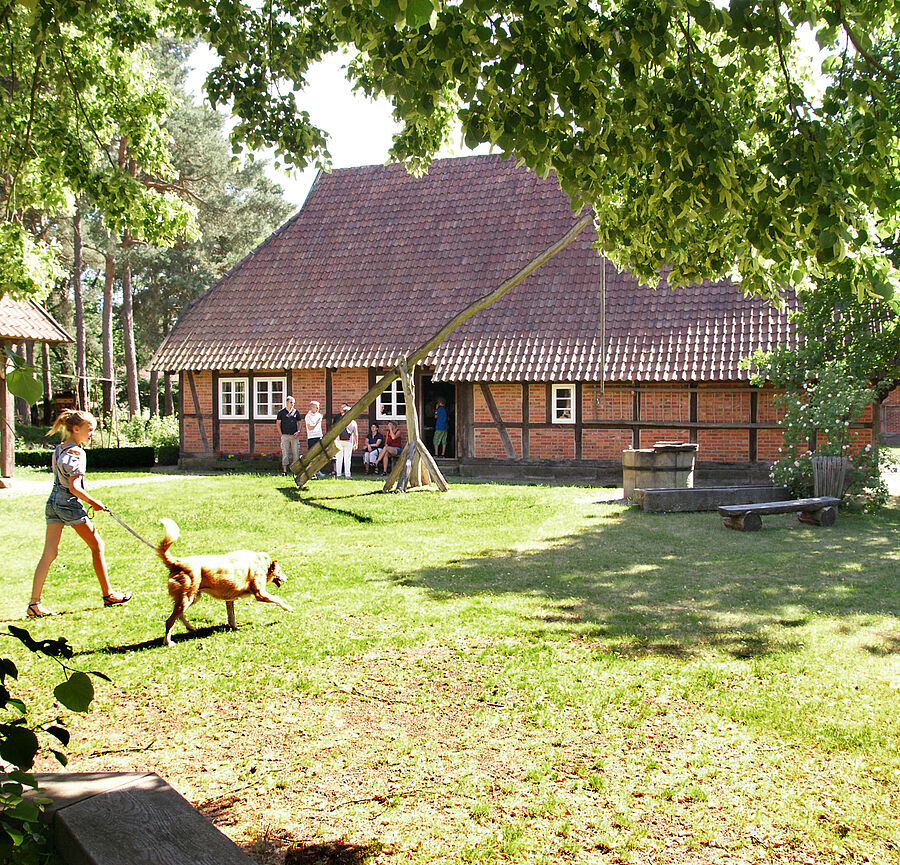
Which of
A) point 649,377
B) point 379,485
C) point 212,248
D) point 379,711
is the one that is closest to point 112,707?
Result: point 379,711

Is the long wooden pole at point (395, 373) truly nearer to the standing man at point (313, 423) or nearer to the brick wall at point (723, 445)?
the standing man at point (313, 423)

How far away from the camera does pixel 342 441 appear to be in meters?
17.7

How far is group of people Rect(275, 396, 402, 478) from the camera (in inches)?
699

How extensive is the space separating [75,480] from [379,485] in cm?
901

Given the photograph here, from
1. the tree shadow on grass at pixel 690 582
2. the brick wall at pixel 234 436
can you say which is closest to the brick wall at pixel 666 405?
the tree shadow on grass at pixel 690 582

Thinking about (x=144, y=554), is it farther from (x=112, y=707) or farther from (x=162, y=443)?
(x=162, y=443)

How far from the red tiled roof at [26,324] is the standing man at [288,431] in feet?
14.9

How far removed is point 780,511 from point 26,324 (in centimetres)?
1434

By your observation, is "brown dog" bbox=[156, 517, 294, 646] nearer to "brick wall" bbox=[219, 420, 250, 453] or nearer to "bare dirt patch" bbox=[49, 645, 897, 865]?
"bare dirt patch" bbox=[49, 645, 897, 865]

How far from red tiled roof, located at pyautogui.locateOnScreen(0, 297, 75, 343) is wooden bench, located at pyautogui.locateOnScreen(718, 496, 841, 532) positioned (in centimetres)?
1314

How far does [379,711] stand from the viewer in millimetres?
4566

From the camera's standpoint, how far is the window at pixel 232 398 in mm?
20484

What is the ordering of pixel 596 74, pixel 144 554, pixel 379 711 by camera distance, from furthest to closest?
pixel 144 554 → pixel 379 711 → pixel 596 74

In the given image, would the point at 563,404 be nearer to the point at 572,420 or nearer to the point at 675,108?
the point at 572,420
